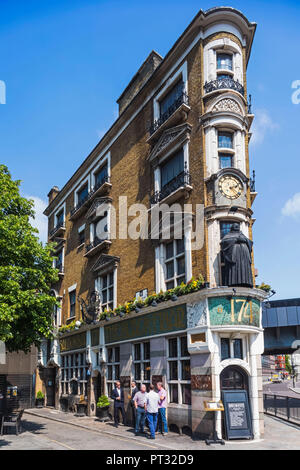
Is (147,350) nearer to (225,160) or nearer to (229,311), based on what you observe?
(229,311)

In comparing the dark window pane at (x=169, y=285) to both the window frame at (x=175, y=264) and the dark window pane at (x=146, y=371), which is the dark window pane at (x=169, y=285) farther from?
the dark window pane at (x=146, y=371)

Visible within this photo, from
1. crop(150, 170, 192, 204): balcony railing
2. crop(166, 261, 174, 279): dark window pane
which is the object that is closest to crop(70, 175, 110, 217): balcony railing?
crop(150, 170, 192, 204): balcony railing

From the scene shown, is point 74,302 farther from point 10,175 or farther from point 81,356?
point 10,175

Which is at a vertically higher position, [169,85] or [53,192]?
[53,192]

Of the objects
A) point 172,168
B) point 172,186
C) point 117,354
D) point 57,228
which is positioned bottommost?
point 117,354

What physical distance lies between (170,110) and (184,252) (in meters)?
6.64

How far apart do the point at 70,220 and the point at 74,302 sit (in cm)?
570

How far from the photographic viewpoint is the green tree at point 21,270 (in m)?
16.2

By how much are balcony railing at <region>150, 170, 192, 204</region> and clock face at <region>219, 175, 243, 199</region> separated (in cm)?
156

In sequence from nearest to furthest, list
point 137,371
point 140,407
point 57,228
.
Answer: point 140,407 → point 137,371 → point 57,228

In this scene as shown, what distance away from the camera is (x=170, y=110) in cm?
1936

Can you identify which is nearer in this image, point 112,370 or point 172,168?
point 172,168

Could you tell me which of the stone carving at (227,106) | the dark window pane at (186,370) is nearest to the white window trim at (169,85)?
the stone carving at (227,106)

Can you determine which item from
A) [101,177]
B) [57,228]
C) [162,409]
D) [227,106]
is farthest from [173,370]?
[57,228]
